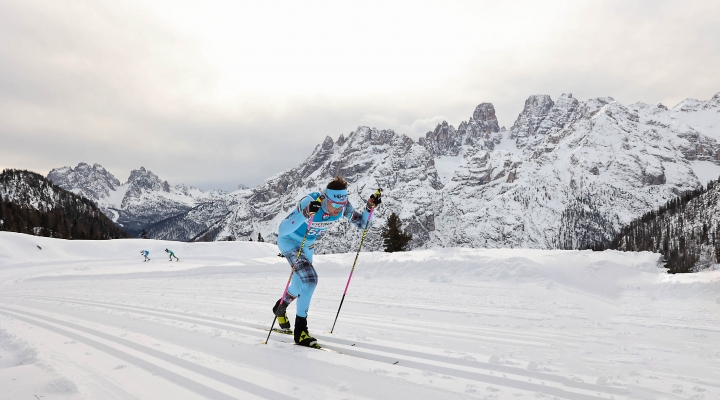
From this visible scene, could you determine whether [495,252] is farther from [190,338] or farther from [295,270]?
[190,338]

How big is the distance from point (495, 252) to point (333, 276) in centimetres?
672

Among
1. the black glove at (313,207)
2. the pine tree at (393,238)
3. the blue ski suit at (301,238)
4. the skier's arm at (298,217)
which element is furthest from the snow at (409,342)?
the pine tree at (393,238)

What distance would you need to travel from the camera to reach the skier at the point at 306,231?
582 centimetres

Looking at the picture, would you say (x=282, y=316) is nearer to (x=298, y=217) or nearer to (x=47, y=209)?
(x=298, y=217)

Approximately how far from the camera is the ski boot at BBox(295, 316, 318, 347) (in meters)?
5.45

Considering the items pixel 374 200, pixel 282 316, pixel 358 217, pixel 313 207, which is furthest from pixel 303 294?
pixel 374 200

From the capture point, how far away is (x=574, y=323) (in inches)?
256

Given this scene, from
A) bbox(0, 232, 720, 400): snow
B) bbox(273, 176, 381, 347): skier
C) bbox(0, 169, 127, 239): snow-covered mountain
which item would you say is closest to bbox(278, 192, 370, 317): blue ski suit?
bbox(273, 176, 381, 347): skier

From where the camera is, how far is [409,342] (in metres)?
5.40

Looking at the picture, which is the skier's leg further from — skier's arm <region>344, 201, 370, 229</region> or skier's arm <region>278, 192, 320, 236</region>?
skier's arm <region>344, 201, 370, 229</region>

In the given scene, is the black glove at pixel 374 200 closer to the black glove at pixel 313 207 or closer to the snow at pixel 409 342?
the black glove at pixel 313 207

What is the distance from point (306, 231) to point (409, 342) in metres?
2.41

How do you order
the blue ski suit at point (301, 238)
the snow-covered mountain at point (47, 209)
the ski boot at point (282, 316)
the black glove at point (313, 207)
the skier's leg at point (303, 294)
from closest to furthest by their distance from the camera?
the skier's leg at point (303, 294) → the black glove at point (313, 207) → the blue ski suit at point (301, 238) → the ski boot at point (282, 316) → the snow-covered mountain at point (47, 209)

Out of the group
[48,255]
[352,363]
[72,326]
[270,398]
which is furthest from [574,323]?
[48,255]
